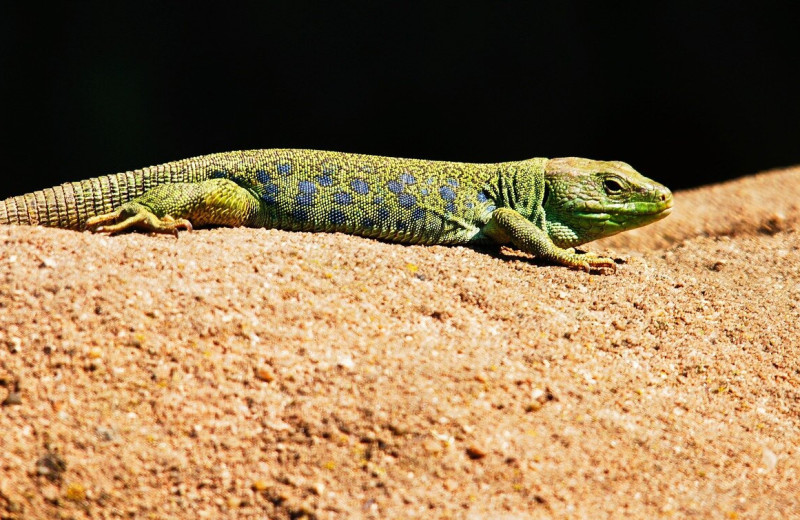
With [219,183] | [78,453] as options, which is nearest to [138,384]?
A: [78,453]

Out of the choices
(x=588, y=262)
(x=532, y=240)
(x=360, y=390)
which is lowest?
(x=360, y=390)

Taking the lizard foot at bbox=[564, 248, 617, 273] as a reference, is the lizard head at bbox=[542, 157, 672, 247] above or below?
above

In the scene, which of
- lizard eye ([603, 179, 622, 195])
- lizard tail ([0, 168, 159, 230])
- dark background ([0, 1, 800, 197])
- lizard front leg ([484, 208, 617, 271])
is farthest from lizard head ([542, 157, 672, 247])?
dark background ([0, 1, 800, 197])

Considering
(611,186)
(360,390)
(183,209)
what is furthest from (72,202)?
(611,186)

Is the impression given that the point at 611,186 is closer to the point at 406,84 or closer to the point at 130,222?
the point at 130,222

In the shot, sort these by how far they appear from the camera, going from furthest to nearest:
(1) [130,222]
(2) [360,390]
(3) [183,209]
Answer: (3) [183,209] < (1) [130,222] < (2) [360,390]

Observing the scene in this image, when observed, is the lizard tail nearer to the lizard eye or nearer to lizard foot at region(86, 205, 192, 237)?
lizard foot at region(86, 205, 192, 237)

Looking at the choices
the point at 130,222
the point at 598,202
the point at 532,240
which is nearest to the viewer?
the point at 130,222
